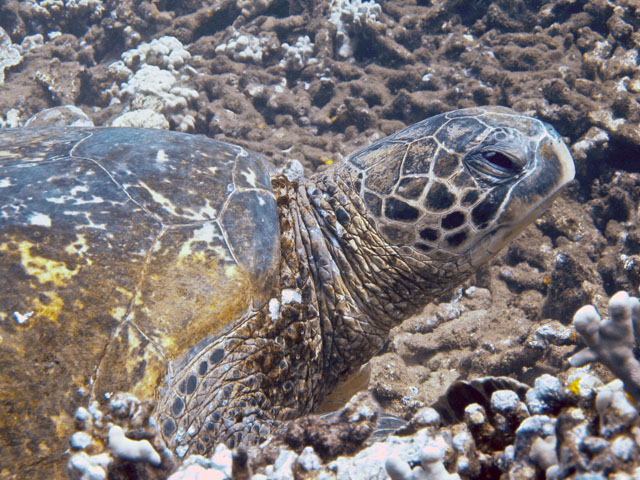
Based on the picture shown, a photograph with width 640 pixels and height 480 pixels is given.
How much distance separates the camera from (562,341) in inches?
93.4

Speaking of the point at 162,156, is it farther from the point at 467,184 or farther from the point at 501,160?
the point at 501,160

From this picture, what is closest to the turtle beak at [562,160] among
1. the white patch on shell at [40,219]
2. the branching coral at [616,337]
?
the branching coral at [616,337]

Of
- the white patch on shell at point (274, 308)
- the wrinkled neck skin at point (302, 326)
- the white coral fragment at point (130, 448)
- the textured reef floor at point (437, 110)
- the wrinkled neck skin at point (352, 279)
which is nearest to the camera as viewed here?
the white coral fragment at point (130, 448)

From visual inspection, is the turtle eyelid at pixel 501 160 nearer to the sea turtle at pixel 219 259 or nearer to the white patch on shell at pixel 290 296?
the sea turtle at pixel 219 259

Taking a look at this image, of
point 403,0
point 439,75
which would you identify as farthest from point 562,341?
point 403,0

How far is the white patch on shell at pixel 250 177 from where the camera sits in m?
1.95

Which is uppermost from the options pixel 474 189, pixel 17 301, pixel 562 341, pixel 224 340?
pixel 474 189

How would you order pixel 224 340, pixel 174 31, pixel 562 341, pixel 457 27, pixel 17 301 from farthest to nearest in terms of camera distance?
1. pixel 174 31
2. pixel 457 27
3. pixel 562 341
4. pixel 224 340
5. pixel 17 301

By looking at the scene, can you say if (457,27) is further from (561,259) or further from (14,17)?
(14,17)

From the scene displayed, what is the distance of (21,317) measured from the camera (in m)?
1.24

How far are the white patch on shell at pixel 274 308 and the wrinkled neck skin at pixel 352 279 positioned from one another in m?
0.32

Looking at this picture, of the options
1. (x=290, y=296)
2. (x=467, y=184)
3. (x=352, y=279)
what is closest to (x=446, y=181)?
(x=467, y=184)

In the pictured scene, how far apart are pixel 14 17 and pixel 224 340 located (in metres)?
8.54

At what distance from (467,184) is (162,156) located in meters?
1.46
